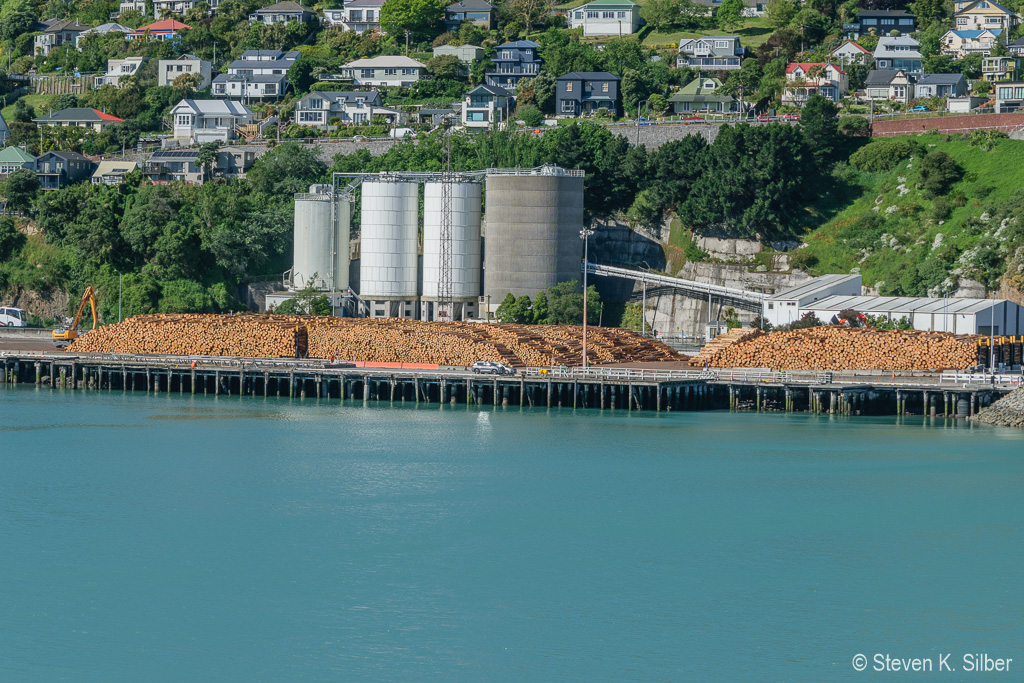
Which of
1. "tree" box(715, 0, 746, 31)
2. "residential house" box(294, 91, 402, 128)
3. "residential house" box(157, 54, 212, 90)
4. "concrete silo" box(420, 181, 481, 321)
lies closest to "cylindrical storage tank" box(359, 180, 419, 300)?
"concrete silo" box(420, 181, 481, 321)

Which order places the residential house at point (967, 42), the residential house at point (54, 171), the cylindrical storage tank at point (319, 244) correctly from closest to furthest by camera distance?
the cylindrical storage tank at point (319, 244)
the residential house at point (54, 171)
the residential house at point (967, 42)

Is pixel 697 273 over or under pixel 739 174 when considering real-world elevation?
under

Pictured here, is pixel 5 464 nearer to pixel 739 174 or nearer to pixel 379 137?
pixel 739 174

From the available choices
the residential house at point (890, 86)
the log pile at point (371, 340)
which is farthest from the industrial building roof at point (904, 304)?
the residential house at point (890, 86)

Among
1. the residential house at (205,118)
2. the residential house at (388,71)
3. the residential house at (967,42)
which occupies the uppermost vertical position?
the residential house at (967,42)

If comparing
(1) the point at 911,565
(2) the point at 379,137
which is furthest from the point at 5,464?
(2) the point at 379,137

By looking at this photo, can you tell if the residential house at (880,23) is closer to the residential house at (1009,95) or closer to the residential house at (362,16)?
the residential house at (1009,95)
